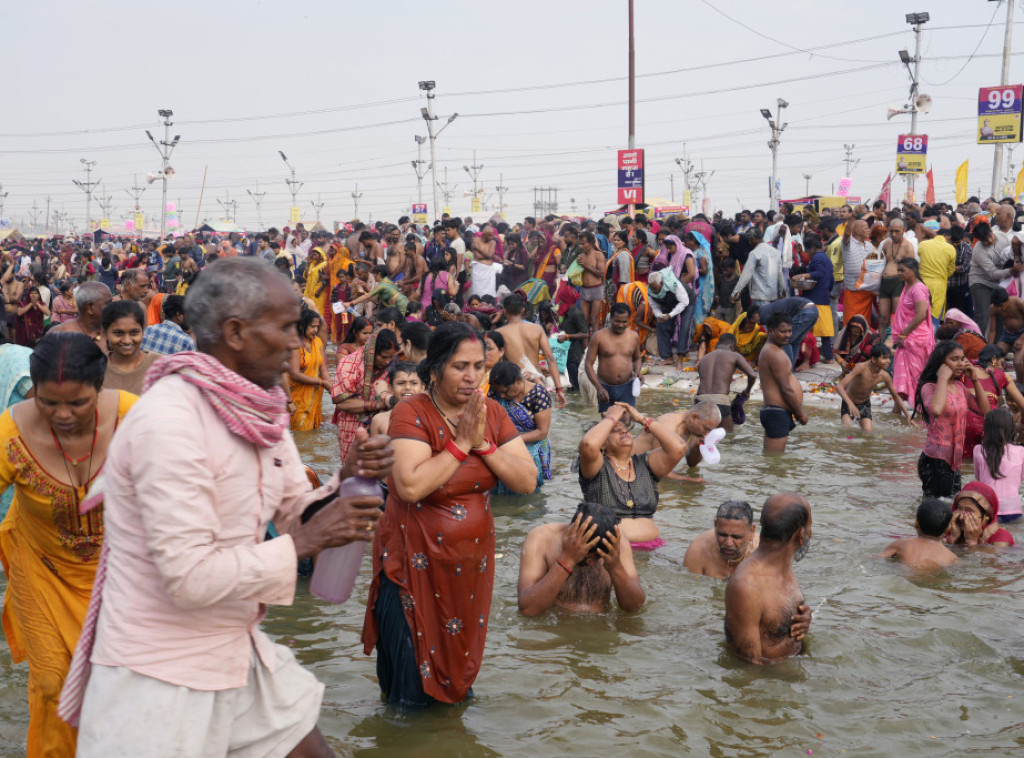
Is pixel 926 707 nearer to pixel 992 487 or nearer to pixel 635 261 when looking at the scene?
pixel 992 487

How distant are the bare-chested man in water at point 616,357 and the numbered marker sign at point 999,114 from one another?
12007mm

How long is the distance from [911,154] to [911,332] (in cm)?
1235

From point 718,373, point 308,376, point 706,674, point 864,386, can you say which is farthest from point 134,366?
point 864,386

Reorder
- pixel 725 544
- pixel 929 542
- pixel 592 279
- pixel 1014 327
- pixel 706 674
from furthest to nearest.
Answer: pixel 592 279 → pixel 1014 327 → pixel 929 542 → pixel 725 544 → pixel 706 674

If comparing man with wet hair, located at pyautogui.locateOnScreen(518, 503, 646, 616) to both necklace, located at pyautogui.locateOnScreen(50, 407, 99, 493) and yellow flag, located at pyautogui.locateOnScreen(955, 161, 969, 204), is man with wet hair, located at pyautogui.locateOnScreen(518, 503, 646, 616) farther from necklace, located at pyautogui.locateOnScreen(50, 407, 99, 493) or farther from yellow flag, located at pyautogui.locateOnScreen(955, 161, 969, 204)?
yellow flag, located at pyautogui.locateOnScreen(955, 161, 969, 204)

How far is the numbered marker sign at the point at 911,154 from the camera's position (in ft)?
73.7

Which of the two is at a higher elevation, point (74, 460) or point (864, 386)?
point (74, 460)

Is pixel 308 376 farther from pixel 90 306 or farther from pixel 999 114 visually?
pixel 999 114

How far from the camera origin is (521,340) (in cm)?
1028

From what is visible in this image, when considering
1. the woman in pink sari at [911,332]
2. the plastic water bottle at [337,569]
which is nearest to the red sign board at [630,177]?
the woman in pink sari at [911,332]

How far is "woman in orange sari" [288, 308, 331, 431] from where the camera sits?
396 inches

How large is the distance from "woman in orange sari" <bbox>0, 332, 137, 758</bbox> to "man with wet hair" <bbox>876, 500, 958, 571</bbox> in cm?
538

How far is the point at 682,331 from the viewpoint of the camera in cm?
1517

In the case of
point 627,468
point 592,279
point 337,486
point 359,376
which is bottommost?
point 627,468
